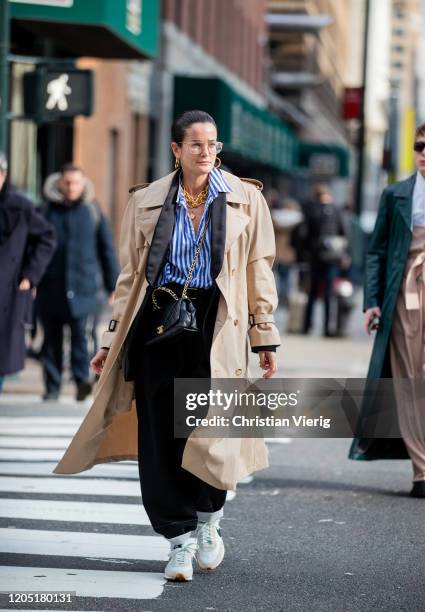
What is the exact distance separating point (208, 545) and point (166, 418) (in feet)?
2.01

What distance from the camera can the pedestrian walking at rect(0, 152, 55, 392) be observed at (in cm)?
1073

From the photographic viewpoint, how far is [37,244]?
1117 centimetres

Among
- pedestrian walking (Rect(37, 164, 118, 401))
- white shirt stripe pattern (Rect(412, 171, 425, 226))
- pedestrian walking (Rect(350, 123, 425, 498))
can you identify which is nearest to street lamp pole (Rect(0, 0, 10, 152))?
pedestrian walking (Rect(37, 164, 118, 401))

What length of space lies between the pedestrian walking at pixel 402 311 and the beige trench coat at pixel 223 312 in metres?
2.12

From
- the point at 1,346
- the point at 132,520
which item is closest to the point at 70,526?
the point at 132,520

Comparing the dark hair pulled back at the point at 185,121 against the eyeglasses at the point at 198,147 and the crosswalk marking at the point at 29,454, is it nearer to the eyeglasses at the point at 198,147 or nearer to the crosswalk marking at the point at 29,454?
the eyeglasses at the point at 198,147

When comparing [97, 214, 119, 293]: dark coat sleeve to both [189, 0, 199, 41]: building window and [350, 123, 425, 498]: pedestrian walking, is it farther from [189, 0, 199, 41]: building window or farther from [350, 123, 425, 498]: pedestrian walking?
[189, 0, 199, 41]: building window

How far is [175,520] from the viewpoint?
245 inches

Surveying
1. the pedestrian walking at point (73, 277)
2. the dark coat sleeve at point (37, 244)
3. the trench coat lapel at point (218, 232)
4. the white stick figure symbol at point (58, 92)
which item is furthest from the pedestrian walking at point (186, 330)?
the white stick figure symbol at point (58, 92)

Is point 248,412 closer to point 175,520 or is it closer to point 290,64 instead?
point 175,520

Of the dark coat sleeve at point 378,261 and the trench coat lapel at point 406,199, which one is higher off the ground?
the trench coat lapel at point 406,199

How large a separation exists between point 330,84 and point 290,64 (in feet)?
72.8

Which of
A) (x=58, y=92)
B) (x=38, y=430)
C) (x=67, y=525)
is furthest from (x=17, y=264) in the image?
(x=67, y=525)

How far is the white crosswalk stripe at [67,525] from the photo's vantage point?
6250mm
